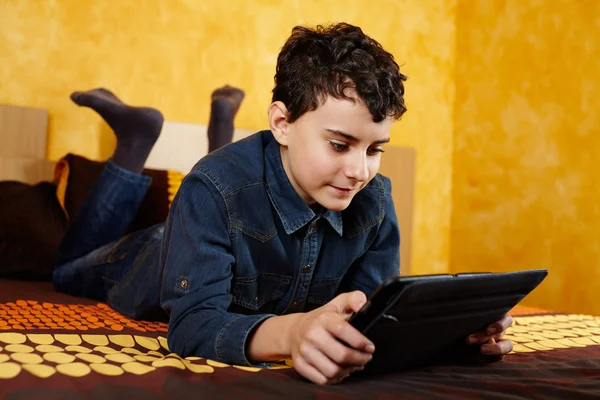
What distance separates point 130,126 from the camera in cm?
205

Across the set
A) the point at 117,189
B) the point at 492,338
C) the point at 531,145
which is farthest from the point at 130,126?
the point at 531,145

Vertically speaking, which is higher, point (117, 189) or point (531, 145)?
point (531, 145)

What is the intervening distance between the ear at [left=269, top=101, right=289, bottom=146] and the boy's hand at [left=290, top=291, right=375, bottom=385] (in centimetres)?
43

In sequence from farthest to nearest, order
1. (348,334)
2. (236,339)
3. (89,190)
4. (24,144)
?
(24,144), (89,190), (236,339), (348,334)

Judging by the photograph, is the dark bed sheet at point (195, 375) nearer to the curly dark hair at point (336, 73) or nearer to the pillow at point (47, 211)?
the curly dark hair at point (336, 73)

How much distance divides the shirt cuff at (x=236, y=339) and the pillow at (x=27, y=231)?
1196 mm

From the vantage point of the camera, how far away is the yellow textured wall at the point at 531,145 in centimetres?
296

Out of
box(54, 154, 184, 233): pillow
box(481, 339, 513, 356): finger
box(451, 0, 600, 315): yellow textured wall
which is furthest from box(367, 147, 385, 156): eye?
box(451, 0, 600, 315): yellow textured wall

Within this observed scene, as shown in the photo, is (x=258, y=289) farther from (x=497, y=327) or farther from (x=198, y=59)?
(x=198, y=59)

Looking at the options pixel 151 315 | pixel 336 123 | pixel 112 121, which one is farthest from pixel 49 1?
pixel 336 123

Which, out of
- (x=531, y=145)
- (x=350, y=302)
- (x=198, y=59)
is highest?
(x=198, y=59)

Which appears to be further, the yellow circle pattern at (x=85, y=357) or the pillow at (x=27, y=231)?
the pillow at (x=27, y=231)

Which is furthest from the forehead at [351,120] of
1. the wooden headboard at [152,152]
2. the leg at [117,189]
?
the wooden headboard at [152,152]

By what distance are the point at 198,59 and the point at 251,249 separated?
178cm
